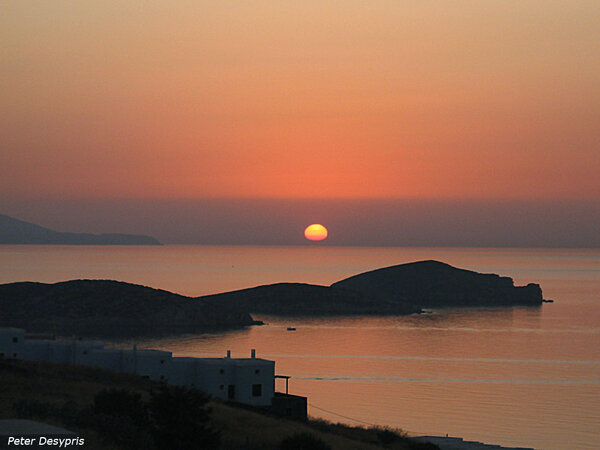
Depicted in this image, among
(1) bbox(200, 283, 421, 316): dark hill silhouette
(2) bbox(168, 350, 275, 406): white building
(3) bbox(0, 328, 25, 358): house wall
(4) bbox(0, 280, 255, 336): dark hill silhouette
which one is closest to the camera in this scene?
(2) bbox(168, 350, 275, 406): white building

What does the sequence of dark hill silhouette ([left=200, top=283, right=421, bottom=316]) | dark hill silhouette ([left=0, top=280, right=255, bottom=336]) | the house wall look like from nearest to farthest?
1. the house wall
2. dark hill silhouette ([left=0, top=280, right=255, bottom=336])
3. dark hill silhouette ([left=200, top=283, right=421, bottom=316])

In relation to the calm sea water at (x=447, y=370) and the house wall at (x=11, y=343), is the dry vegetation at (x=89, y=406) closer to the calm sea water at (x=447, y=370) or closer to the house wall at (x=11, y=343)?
the house wall at (x=11, y=343)

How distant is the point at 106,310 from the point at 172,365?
3710 inches

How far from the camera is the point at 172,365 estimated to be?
58562mm

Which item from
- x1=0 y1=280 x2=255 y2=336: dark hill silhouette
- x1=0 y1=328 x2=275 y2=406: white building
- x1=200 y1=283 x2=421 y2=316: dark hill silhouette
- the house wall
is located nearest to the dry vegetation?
x1=0 y1=328 x2=275 y2=406: white building

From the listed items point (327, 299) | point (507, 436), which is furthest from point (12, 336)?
point (327, 299)

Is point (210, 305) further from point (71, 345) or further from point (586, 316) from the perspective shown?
point (71, 345)

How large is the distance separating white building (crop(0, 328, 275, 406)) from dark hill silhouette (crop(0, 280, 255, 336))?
73.7 m

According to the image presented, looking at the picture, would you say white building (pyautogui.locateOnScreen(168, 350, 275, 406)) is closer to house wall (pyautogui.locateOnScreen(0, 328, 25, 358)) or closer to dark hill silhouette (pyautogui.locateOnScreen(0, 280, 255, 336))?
house wall (pyautogui.locateOnScreen(0, 328, 25, 358))

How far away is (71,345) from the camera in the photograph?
63250 mm

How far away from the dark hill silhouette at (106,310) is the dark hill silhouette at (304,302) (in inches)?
1115

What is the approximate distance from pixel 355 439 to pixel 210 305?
112 metres

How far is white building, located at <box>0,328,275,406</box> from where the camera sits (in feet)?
183

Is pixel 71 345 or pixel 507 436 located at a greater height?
pixel 71 345
